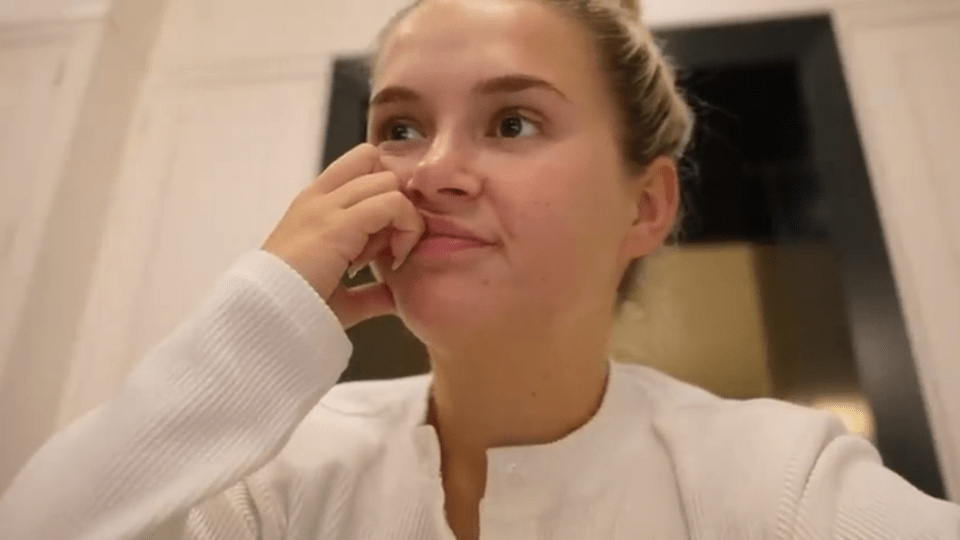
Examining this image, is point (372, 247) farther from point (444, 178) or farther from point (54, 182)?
point (54, 182)

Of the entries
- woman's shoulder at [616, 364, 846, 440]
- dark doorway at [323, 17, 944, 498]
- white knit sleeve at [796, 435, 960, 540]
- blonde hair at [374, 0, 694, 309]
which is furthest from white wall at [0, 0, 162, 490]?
white knit sleeve at [796, 435, 960, 540]

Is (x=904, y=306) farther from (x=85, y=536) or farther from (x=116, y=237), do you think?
(x=116, y=237)

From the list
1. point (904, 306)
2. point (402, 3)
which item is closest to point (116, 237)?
point (402, 3)

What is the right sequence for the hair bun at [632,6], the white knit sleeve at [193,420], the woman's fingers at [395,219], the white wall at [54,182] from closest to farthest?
the white knit sleeve at [193,420]
the woman's fingers at [395,219]
the hair bun at [632,6]
the white wall at [54,182]

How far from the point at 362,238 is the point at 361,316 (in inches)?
4.5

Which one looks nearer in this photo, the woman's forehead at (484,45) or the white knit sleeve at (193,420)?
the white knit sleeve at (193,420)

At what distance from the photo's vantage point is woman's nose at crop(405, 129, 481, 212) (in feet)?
1.85

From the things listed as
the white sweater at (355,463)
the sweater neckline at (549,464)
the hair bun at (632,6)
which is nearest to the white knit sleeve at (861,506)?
the white sweater at (355,463)

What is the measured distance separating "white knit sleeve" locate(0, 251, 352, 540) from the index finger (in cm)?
11

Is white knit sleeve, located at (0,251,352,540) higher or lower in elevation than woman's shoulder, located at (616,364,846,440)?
higher

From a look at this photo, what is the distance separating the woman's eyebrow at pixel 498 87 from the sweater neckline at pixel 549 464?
0.33 metres

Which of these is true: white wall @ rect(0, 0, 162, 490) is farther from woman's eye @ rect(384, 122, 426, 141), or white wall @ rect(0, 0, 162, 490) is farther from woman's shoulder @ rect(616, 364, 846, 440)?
woman's shoulder @ rect(616, 364, 846, 440)

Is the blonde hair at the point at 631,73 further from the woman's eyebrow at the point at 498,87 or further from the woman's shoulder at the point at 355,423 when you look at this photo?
the woman's shoulder at the point at 355,423

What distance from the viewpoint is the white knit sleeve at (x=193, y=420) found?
0.45 metres
